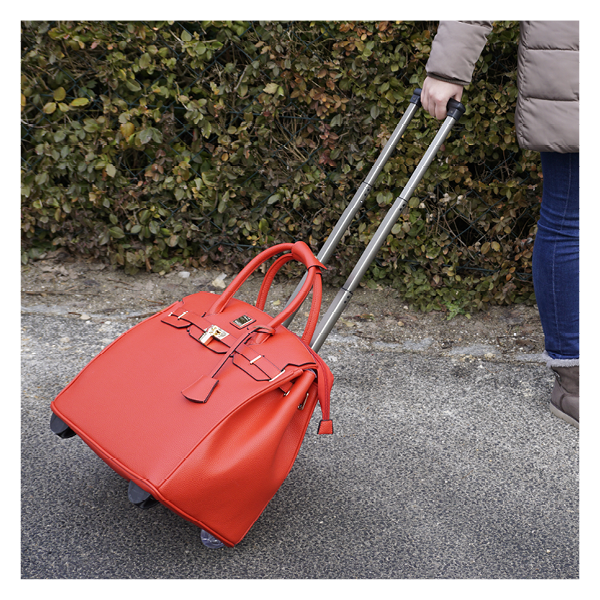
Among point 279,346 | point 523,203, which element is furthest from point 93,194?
point 523,203

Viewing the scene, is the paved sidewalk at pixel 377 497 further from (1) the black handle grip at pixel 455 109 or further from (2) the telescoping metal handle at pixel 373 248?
(1) the black handle grip at pixel 455 109

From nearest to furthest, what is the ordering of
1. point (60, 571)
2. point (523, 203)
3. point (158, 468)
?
point (158, 468)
point (60, 571)
point (523, 203)

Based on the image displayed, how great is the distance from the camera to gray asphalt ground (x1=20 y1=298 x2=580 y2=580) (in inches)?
63.4

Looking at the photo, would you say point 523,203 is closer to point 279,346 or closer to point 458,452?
point 458,452

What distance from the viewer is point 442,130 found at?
189 centimetres

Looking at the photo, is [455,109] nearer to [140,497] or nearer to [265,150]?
[265,150]

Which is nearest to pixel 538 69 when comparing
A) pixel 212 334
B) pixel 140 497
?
pixel 212 334

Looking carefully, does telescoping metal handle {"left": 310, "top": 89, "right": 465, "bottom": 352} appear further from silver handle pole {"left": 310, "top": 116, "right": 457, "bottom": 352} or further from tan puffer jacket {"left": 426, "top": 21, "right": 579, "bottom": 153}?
tan puffer jacket {"left": 426, "top": 21, "right": 579, "bottom": 153}

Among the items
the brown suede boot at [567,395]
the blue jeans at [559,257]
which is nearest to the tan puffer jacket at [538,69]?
the blue jeans at [559,257]

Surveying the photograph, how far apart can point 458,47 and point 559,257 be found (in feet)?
2.83

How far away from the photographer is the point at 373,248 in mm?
1859

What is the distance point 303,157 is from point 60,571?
220 centimetres

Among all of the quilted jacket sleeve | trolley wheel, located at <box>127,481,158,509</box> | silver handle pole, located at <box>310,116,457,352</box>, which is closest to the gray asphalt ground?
trolley wheel, located at <box>127,481,158,509</box>

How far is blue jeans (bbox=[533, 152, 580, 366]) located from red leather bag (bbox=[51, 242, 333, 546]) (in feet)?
3.37
